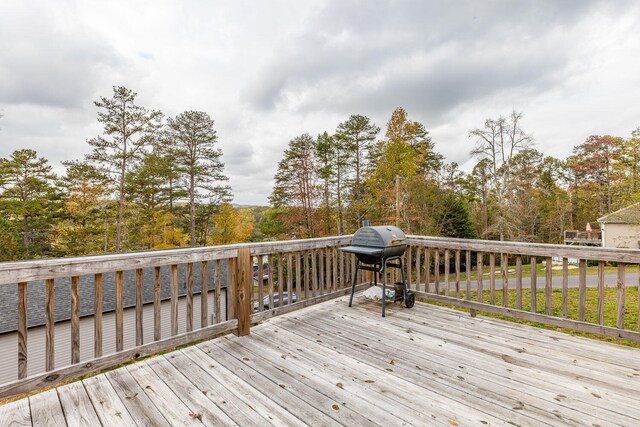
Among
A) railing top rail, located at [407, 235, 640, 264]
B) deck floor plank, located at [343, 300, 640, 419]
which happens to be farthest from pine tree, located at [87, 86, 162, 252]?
deck floor plank, located at [343, 300, 640, 419]

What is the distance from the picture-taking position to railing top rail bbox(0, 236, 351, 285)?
1781 millimetres

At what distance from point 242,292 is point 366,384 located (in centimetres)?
154

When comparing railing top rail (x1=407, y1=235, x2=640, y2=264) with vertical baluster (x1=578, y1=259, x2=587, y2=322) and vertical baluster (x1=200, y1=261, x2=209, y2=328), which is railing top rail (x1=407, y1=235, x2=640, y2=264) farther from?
vertical baluster (x1=200, y1=261, x2=209, y2=328)

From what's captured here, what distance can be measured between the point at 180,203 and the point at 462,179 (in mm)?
19862

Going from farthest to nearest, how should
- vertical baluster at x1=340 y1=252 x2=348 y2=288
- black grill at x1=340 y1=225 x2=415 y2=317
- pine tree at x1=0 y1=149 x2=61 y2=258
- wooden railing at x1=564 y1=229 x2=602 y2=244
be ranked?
wooden railing at x1=564 y1=229 x2=602 y2=244
pine tree at x1=0 y1=149 x2=61 y2=258
vertical baluster at x1=340 y1=252 x2=348 y2=288
black grill at x1=340 y1=225 x2=415 y2=317

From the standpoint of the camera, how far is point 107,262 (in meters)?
2.10

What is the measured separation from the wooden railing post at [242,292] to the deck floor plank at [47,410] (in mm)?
1403

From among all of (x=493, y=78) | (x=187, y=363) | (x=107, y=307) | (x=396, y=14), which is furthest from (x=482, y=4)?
(x=107, y=307)

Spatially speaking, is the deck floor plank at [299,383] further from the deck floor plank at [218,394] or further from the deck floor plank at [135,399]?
the deck floor plank at [135,399]

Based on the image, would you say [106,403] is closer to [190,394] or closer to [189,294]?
[190,394]

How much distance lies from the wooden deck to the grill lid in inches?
39.5

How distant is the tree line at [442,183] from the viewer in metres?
13.7

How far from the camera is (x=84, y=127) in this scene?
1509 cm

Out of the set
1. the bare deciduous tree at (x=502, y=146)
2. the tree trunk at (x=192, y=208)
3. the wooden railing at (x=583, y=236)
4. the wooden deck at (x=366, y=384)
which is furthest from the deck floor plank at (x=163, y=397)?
the wooden railing at (x=583, y=236)
